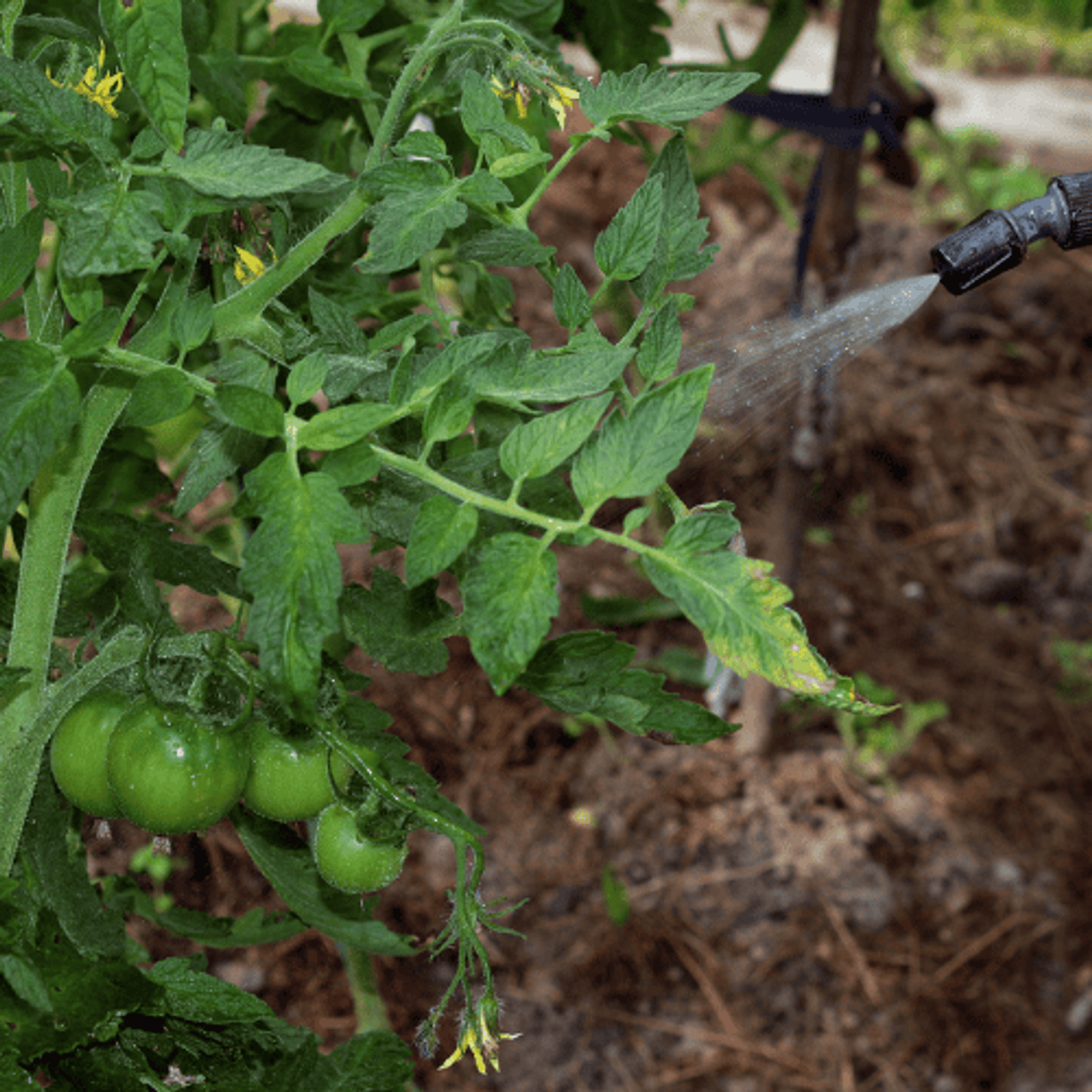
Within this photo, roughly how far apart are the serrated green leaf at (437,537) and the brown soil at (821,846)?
1022mm

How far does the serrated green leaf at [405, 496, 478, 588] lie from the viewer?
0.49 m

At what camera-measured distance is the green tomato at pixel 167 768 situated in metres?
0.55

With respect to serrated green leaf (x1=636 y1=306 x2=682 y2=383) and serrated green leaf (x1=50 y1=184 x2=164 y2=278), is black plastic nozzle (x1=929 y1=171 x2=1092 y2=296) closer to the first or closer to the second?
serrated green leaf (x1=636 y1=306 x2=682 y2=383)

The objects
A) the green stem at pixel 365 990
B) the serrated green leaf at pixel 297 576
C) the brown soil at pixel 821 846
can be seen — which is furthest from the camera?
the brown soil at pixel 821 846

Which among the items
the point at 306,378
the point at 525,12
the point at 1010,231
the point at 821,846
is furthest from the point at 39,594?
the point at 821,846

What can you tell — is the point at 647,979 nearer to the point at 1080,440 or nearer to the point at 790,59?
the point at 1080,440

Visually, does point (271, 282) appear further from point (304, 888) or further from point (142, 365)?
point (304, 888)

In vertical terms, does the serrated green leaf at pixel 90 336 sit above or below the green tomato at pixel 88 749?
above

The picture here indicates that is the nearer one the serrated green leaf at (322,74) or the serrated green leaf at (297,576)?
the serrated green leaf at (297,576)

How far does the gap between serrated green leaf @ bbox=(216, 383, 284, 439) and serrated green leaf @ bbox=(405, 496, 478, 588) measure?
3.0 inches

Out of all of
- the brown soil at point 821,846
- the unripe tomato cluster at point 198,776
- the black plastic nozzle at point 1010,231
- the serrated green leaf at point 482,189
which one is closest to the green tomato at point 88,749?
the unripe tomato cluster at point 198,776

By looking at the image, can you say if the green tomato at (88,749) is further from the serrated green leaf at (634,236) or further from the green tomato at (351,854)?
the serrated green leaf at (634,236)

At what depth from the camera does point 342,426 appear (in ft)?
1.64

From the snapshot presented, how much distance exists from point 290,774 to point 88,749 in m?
0.10
